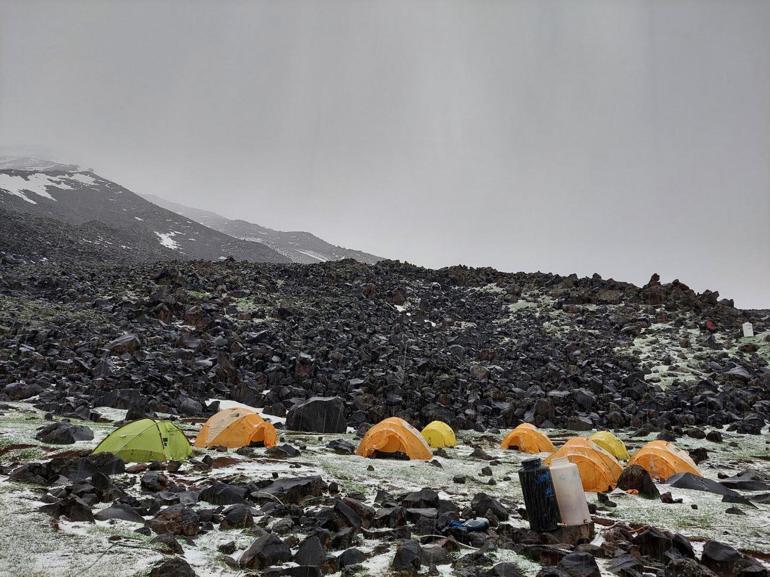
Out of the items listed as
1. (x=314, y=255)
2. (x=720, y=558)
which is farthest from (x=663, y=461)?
(x=314, y=255)

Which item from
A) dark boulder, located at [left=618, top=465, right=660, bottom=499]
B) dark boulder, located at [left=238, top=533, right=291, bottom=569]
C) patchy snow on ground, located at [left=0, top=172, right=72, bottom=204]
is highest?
patchy snow on ground, located at [left=0, top=172, right=72, bottom=204]

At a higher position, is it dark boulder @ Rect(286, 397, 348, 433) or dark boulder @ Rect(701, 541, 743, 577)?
dark boulder @ Rect(701, 541, 743, 577)

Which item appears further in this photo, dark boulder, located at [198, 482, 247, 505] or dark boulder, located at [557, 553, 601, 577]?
dark boulder, located at [198, 482, 247, 505]

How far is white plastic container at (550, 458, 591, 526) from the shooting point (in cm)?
658

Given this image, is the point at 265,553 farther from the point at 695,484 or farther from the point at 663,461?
the point at 663,461

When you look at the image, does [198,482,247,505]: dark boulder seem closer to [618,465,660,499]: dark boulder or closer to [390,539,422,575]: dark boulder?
[390,539,422,575]: dark boulder

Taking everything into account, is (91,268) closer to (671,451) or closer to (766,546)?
(671,451)

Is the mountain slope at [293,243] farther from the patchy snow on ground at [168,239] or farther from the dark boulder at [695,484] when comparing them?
the dark boulder at [695,484]

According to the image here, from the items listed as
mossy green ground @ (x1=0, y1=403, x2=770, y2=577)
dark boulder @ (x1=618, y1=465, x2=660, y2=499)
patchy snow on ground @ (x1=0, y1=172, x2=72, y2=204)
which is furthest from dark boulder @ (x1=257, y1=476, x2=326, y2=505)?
patchy snow on ground @ (x1=0, y1=172, x2=72, y2=204)

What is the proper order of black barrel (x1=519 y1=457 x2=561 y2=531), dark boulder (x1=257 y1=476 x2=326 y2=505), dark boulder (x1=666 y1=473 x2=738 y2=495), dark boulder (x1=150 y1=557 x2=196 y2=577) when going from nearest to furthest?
dark boulder (x1=150 y1=557 x2=196 y2=577) < black barrel (x1=519 y1=457 x2=561 y2=531) < dark boulder (x1=257 y1=476 x2=326 y2=505) < dark boulder (x1=666 y1=473 x2=738 y2=495)

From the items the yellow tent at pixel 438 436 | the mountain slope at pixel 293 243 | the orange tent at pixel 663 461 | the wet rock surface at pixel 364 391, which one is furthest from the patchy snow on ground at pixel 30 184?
the orange tent at pixel 663 461

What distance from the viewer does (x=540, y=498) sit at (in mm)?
6484

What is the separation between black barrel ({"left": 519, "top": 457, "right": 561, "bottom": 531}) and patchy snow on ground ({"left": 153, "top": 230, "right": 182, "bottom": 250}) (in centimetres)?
6951

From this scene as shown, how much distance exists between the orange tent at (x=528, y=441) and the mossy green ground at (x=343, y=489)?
0.57m
